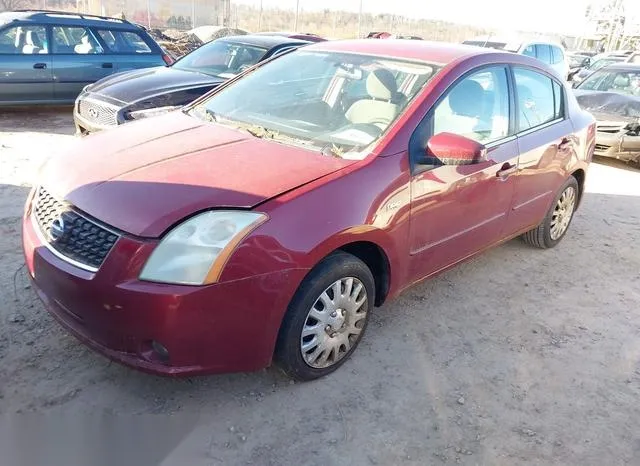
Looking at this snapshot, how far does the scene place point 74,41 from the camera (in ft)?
27.7

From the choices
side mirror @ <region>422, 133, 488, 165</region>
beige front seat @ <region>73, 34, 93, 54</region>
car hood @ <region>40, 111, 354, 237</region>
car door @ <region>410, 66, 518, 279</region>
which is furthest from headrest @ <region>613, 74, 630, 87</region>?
beige front seat @ <region>73, 34, 93, 54</region>

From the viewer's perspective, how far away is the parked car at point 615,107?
26.3ft

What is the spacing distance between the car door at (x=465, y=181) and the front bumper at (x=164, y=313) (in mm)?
954

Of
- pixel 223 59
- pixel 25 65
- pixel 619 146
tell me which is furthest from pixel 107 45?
pixel 619 146

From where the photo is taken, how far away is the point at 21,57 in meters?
7.82

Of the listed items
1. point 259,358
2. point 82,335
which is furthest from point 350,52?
point 82,335

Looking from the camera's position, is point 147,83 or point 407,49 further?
point 147,83

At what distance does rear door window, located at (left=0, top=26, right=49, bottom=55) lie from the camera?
7.78m

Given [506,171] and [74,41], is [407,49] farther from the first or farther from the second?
[74,41]

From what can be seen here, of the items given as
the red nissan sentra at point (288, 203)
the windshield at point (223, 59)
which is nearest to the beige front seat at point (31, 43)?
the windshield at point (223, 59)

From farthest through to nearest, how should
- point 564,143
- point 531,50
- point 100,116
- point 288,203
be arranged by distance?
1. point 531,50
2. point 100,116
3. point 564,143
4. point 288,203

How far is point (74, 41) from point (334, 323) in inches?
300

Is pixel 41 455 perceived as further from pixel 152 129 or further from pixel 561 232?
pixel 561 232

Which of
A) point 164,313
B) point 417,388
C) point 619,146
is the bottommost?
point 417,388
